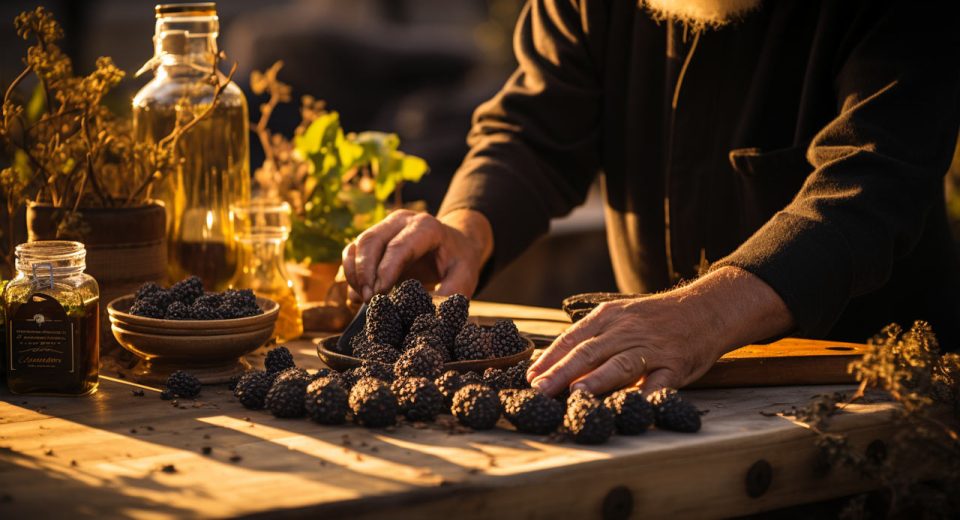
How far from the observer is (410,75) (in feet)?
36.7

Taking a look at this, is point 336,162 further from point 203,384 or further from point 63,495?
point 63,495

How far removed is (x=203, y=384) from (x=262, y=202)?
0.66 meters

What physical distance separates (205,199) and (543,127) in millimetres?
1079

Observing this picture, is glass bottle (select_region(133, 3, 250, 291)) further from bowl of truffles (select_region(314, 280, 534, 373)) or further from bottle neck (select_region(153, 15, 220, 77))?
bowl of truffles (select_region(314, 280, 534, 373))

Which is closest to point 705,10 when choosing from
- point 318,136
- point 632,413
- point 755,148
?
point 755,148

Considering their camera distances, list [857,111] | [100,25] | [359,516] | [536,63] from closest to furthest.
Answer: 1. [359,516]
2. [857,111]
3. [536,63]
4. [100,25]

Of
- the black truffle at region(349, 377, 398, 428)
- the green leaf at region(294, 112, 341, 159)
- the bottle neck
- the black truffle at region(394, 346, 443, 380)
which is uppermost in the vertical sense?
the bottle neck

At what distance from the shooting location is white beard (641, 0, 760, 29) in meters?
2.78

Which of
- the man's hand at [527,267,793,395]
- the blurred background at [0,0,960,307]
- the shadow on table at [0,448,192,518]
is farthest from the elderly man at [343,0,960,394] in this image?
the blurred background at [0,0,960,307]

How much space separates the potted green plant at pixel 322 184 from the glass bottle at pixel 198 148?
294mm

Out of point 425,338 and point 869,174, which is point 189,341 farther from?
point 869,174

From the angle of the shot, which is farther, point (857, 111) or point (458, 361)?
point (857, 111)

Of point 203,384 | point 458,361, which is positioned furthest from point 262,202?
point 458,361

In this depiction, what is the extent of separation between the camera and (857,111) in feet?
7.73
